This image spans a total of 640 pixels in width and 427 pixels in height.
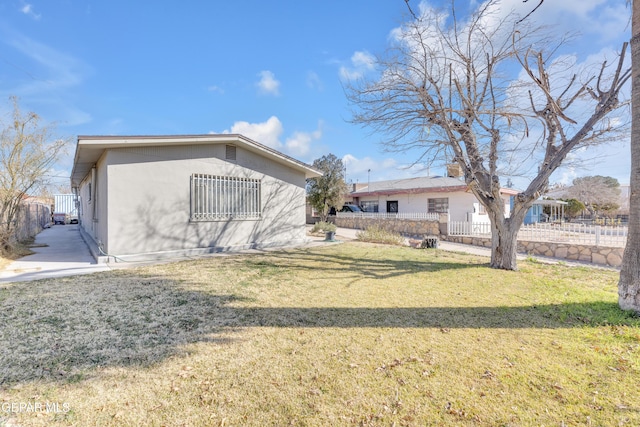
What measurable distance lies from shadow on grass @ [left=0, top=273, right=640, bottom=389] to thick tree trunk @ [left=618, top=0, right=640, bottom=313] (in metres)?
0.33

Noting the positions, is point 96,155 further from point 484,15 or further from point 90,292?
point 484,15

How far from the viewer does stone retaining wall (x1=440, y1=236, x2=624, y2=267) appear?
10.3 metres

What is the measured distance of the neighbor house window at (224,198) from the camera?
9.97 meters

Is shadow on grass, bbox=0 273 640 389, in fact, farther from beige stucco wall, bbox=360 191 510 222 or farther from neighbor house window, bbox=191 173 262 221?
beige stucco wall, bbox=360 191 510 222

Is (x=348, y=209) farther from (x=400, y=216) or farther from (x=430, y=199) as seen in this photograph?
(x=430, y=199)

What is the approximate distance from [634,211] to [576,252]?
27.1ft

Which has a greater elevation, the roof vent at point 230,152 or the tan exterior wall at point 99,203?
the roof vent at point 230,152

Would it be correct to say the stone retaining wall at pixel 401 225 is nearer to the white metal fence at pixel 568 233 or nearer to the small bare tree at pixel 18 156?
the white metal fence at pixel 568 233

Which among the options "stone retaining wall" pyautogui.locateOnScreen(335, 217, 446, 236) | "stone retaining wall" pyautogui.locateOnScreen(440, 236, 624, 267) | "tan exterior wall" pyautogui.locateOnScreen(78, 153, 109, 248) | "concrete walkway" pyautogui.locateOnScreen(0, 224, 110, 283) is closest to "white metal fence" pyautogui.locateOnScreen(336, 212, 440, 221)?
"stone retaining wall" pyautogui.locateOnScreen(335, 217, 446, 236)

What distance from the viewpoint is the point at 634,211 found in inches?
186

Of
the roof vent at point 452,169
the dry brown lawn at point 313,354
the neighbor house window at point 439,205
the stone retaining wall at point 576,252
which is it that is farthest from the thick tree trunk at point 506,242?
the neighbor house window at point 439,205

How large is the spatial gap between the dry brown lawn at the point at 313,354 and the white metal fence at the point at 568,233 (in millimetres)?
6482

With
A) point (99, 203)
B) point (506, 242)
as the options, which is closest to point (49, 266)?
point (99, 203)

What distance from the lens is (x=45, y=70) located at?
10.7 meters
